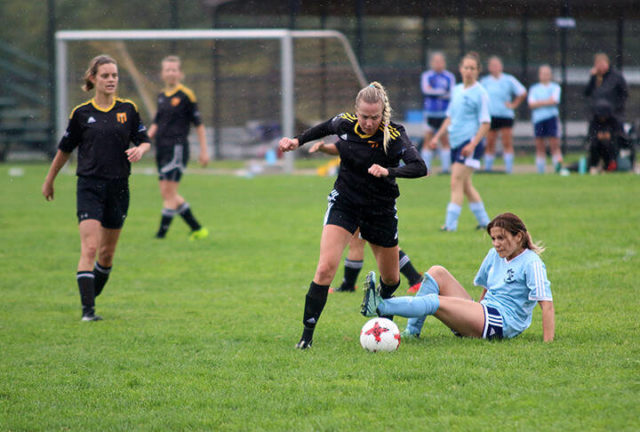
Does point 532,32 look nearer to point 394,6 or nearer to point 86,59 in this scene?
point 394,6

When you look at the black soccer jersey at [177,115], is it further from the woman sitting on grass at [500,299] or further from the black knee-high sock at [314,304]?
the woman sitting on grass at [500,299]

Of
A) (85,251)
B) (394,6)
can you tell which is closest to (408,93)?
(394,6)

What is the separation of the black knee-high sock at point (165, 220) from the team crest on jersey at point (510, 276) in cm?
705

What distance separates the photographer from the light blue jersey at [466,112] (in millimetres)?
11484

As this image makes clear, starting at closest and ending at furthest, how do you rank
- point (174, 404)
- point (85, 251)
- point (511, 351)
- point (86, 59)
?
point (174, 404) < point (511, 351) < point (85, 251) < point (86, 59)

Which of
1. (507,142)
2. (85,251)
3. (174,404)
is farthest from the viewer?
(507,142)

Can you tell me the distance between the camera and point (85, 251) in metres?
7.36

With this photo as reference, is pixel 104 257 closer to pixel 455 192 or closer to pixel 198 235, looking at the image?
pixel 198 235

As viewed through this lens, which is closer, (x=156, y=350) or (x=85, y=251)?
(x=156, y=350)

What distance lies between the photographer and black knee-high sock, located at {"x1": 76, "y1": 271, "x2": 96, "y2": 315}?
7355 mm

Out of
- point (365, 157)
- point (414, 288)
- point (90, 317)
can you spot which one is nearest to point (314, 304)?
point (365, 157)

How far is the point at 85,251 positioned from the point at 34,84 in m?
20.2

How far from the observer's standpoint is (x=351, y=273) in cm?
844

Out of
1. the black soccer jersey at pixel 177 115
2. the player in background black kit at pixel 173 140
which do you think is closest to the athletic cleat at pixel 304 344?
the player in background black kit at pixel 173 140
